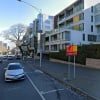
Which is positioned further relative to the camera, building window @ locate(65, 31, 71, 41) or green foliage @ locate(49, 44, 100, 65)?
building window @ locate(65, 31, 71, 41)

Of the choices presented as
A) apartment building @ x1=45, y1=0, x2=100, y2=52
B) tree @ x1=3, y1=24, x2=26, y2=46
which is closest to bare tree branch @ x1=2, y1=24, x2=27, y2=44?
tree @ x1=3, y1=24, x2=26, y2=46

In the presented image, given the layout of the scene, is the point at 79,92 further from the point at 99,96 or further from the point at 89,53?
the point at 89,53

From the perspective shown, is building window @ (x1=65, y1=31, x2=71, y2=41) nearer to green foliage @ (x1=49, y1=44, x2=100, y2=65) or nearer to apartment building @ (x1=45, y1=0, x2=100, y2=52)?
apartment building @ (x1=45, y1=0, x2=100, y2=52)

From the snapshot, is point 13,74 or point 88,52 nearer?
point 13,74

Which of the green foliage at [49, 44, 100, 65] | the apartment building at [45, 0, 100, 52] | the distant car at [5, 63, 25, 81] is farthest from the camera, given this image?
the apartment building at [45, 0, 100, 52]

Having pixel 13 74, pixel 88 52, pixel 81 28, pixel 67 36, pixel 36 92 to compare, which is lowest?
pixel 36 92

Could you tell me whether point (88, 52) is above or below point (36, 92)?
above

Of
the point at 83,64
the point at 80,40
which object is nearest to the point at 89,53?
the point at 83,64

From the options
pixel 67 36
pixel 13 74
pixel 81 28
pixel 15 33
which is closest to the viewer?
pixel 13 74

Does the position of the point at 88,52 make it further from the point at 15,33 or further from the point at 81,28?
the point at 15,33

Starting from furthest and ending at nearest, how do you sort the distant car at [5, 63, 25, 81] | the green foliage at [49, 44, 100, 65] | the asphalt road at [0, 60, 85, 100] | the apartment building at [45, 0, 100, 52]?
1. the apartment building at [45, 0, 100, 52]
2. the green foliage at [49, 44, 100, 65]
3. the distant car at [5, 63, 25, 81]
4. the asphalt road at [0, 60, 85, 100]

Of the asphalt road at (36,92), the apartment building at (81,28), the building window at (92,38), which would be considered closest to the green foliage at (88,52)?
the asphalt road at (36,92)

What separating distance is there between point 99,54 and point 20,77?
16.7 m

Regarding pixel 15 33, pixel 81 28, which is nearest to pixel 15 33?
pixel 15 33
